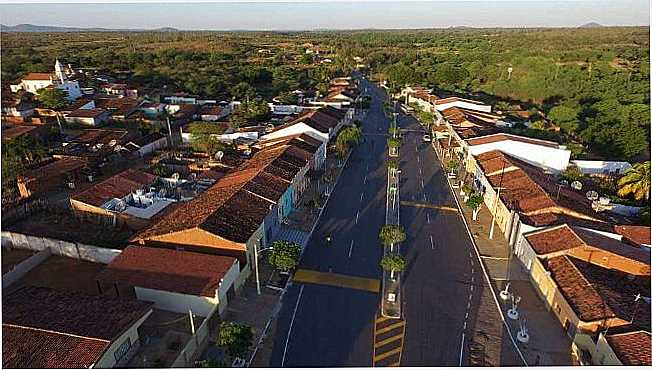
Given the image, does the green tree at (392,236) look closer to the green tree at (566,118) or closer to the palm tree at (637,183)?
the palm tree at (637,183)

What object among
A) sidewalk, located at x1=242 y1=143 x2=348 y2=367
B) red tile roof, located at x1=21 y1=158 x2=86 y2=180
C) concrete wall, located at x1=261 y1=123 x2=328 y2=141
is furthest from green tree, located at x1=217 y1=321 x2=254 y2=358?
concrete wall, located at x1=261 y1=123 x2=328 y2=141

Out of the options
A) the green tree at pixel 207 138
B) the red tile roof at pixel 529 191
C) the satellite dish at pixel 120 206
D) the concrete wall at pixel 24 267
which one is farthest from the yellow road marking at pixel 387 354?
the green tree at pixel 207 138

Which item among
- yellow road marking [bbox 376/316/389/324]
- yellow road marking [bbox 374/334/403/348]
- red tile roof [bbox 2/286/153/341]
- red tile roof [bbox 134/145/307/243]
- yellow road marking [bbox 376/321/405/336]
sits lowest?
yellow road marking [bbox 374/334/403/348]

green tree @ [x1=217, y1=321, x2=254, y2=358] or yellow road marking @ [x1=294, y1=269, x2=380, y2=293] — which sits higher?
green tree @ [x1=217, y1=321, x2=254, y2=358]

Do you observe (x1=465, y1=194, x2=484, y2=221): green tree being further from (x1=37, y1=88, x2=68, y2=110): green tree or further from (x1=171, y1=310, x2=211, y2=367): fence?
(x1=37, y1=88, x2=68, y2=110): green tree

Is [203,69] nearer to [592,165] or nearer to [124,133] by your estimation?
[124,133]

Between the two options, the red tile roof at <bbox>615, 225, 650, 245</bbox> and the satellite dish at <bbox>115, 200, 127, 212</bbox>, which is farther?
the satellite dish at <bbox>115, 200, 127, 212</bbox>

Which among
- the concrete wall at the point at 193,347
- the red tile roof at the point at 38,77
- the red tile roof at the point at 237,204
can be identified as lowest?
the concrete wall at the point at 193,347
